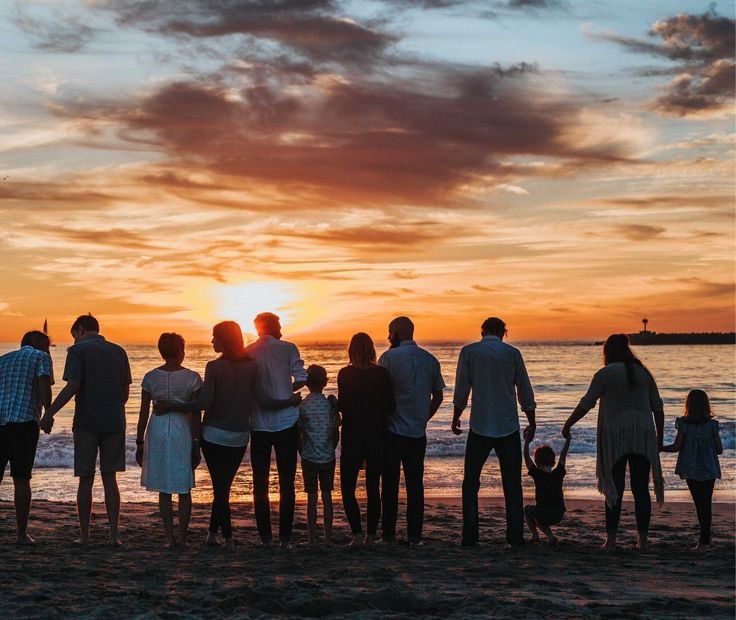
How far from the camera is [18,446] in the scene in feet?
25.9

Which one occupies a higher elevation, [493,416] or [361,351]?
[361,351]

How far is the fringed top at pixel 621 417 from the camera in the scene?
7.85 metres

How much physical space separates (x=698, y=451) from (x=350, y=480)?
127 inches

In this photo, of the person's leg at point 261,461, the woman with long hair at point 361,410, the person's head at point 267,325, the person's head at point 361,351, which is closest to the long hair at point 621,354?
the woman with long hair at point 361,410

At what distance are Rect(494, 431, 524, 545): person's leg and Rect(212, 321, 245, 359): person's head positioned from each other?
2405 millimetres

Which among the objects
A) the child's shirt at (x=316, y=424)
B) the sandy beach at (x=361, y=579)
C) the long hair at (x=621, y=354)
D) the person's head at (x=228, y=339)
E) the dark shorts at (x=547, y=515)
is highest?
the person's head at (x=228, y=339)

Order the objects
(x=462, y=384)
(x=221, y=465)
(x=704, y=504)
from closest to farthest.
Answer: (x=221, y=465), (x=462, y=384), (x=704, y=504)

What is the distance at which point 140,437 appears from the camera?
25.0 ft

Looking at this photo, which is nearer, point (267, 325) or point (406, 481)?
point (267, 325)

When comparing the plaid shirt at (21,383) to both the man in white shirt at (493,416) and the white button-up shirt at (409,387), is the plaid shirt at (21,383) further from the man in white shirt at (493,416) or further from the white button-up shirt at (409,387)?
the man in white shirt at (493,416)

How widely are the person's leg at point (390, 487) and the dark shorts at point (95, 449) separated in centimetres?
224

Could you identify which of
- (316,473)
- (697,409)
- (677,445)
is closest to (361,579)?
(316,473)

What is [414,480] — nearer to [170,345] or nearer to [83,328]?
[170,345]

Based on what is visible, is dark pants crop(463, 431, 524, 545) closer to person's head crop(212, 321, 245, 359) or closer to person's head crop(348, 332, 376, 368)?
person's head crop(348, 332, 376, 368)
